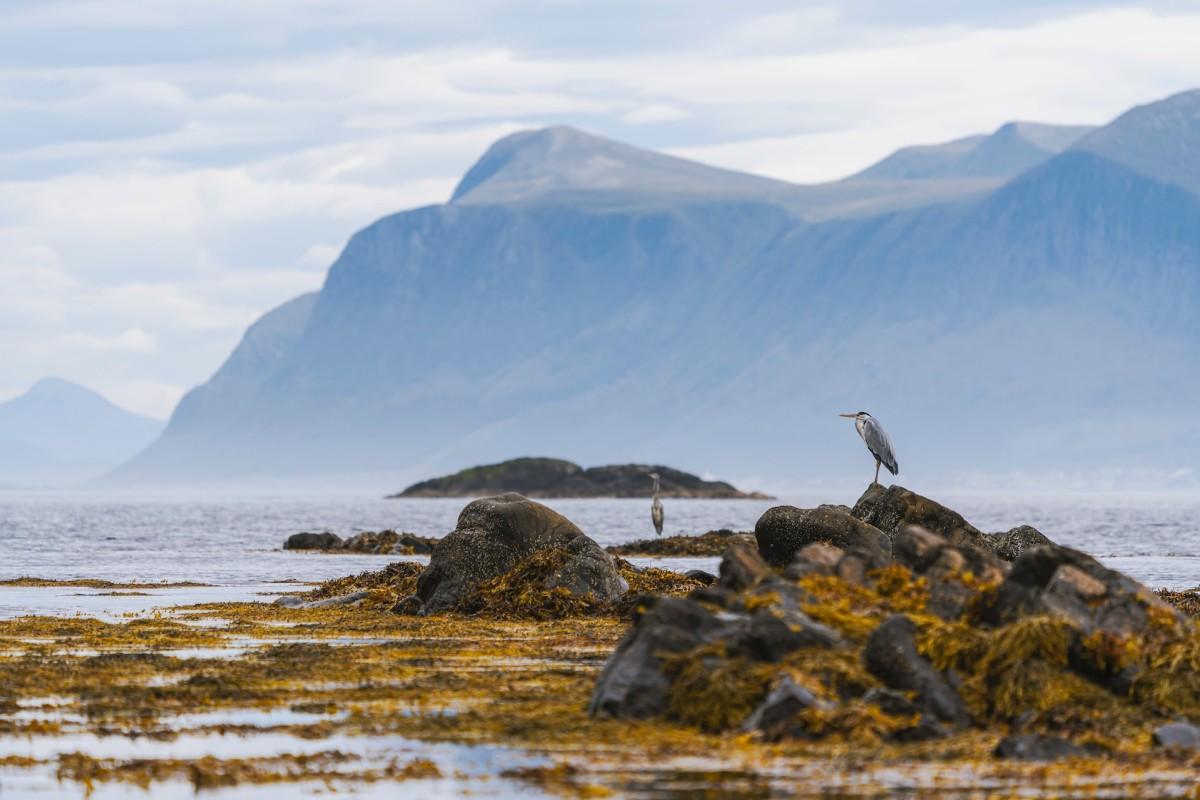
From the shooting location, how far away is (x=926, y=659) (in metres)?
16.7

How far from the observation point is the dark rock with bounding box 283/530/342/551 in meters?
65.2

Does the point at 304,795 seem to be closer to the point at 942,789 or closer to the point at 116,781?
the point at 116,781

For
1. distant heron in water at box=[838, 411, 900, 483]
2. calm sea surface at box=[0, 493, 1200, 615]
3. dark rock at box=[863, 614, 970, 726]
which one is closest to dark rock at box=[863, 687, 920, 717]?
dark rock at box=[863, 614, 970, 726]

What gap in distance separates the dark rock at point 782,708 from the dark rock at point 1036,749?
4.77 ft

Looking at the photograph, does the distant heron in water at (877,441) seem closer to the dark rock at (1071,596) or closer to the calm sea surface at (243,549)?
the calm sea surface at (243,549)

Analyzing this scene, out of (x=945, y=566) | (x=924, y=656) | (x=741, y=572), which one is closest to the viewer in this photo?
(x=924, y=656)

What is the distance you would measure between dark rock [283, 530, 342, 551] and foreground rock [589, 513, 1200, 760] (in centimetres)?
4755

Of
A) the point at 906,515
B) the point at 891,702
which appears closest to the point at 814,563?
the point at 891,702

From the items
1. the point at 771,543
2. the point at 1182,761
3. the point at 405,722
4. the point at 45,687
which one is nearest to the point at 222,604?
the point at 771,543

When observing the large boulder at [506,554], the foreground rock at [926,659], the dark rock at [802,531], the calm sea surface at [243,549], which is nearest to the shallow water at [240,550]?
the calm sea surface at [243,549]

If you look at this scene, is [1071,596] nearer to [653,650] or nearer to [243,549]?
[653,650]

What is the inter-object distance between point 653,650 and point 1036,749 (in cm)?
342

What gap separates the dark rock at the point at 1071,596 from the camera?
57.1 ft

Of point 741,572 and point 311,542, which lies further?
point 311,542
